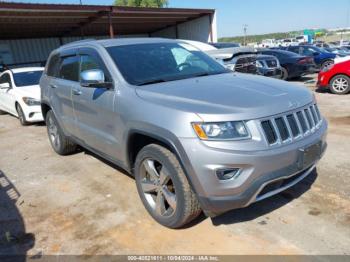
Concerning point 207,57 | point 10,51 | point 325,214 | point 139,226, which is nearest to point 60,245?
point 139,226

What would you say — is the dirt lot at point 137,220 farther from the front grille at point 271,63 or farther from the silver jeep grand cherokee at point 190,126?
the front grille at point 271,63

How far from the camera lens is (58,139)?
589cm

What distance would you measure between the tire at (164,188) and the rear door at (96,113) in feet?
1.67

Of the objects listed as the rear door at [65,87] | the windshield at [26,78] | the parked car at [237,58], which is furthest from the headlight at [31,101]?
the parked car at [237,58]

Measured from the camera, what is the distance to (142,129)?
10.6ft

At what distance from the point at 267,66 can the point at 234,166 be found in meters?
10.2

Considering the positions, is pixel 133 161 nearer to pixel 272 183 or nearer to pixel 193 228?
pixel 193 228

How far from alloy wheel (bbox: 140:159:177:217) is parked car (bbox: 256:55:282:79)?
29.5 feet

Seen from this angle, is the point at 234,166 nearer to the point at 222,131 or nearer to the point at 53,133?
the point at 222,131

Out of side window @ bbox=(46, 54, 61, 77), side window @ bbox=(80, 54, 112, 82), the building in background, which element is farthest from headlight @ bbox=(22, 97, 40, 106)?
the building in background

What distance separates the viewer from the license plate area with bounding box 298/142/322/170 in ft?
9.82

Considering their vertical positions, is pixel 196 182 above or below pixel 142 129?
below

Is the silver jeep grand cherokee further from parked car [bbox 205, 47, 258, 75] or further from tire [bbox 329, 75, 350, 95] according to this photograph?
tire [bbox 329, 75, 350, 95]

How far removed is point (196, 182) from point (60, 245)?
151 centimetres
